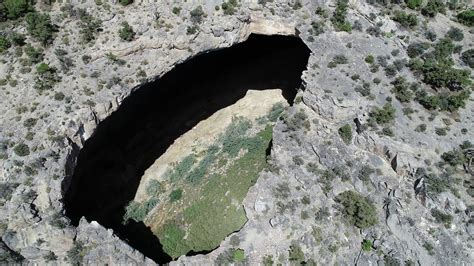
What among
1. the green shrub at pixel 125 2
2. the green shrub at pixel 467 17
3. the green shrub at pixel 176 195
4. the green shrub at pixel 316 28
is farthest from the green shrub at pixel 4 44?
the green shrub at pixel 467 17

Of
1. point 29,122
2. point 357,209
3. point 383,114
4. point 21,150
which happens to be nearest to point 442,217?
point 357,209

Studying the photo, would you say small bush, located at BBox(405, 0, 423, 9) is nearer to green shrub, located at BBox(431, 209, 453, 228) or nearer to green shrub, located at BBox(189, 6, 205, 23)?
green shrub, located at BBox(189, 6, 205, 23)

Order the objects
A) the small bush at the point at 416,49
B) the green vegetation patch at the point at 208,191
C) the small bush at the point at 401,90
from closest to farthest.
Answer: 1. the small bush at the point at 401,90
2. the green vegetation patch at the point at 208,191
3. the small bush at the point at 416,49

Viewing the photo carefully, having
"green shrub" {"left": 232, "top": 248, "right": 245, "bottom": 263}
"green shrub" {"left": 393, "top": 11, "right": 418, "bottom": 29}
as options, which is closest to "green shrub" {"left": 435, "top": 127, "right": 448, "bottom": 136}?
"green shrub" {"left": 393, "top": 11, "right": 418, "bottom": 29}

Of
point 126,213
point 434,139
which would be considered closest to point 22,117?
point 126,213

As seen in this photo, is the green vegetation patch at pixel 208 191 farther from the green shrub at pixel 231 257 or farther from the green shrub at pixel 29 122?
the green shrub at pixel 29 122

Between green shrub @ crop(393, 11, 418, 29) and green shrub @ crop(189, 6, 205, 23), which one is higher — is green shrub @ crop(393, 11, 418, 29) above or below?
above

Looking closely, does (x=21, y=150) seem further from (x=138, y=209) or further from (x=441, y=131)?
(x=441, y=131)
